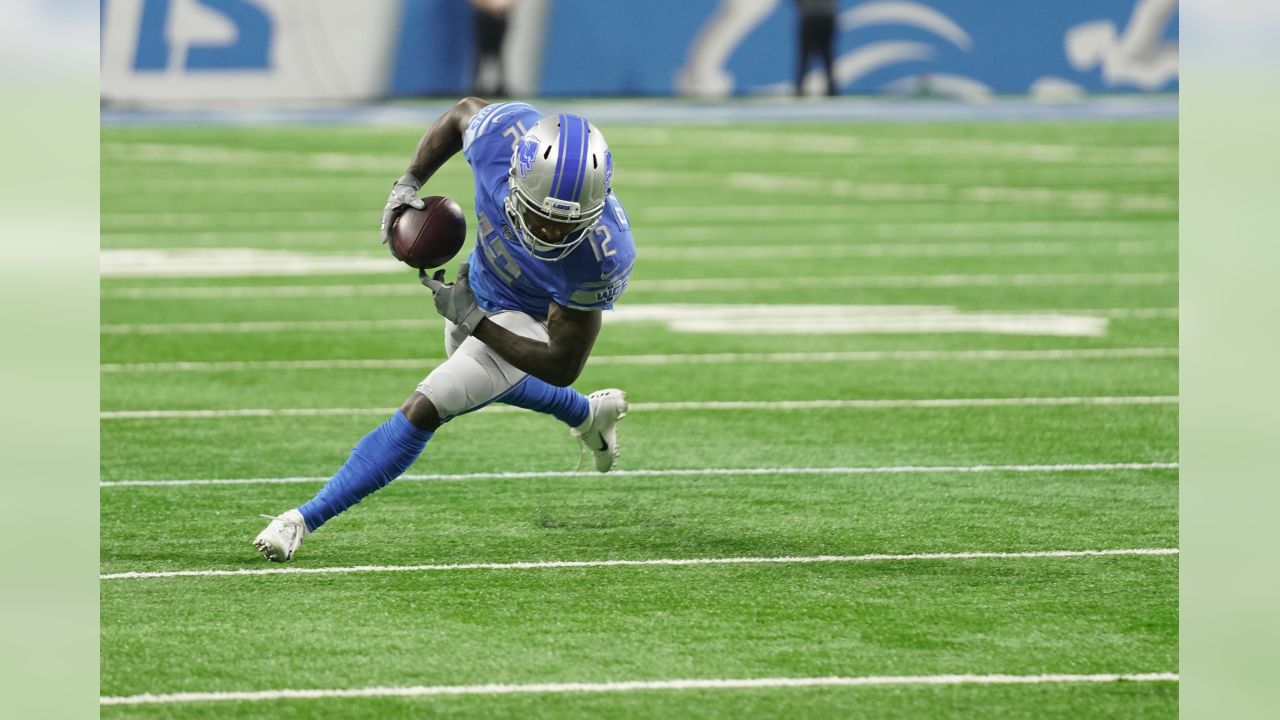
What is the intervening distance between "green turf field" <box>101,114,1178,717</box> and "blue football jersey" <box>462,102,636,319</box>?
80cm

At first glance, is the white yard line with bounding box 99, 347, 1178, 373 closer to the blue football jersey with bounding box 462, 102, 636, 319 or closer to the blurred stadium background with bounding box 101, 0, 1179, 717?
the blurred stadium background with bounding box 101, 0, 1179, 717

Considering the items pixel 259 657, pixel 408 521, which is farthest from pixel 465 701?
pixel 408 521

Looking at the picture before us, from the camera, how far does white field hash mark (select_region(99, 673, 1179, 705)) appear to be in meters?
4.18

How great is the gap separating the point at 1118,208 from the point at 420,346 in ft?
29.5

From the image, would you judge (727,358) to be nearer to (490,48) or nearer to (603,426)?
(603,426)

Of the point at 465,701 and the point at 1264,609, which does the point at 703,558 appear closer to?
the point at 465,701

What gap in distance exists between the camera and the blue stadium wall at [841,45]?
29812 mm

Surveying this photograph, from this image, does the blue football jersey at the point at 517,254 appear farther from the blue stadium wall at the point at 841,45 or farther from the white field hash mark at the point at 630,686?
the blue stadium wall at the point at 841,45

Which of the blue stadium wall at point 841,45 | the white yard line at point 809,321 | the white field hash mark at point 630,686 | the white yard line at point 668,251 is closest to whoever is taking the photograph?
the white field hash mark at point 630,686

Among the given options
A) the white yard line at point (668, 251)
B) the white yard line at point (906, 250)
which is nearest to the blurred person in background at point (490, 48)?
the white yard line at point (668, 251)

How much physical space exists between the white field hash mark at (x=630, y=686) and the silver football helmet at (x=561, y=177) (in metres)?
1.42

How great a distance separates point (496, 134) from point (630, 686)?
229cm

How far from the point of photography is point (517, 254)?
18.7ft

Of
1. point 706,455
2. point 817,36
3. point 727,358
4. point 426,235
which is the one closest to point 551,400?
point 426,235
